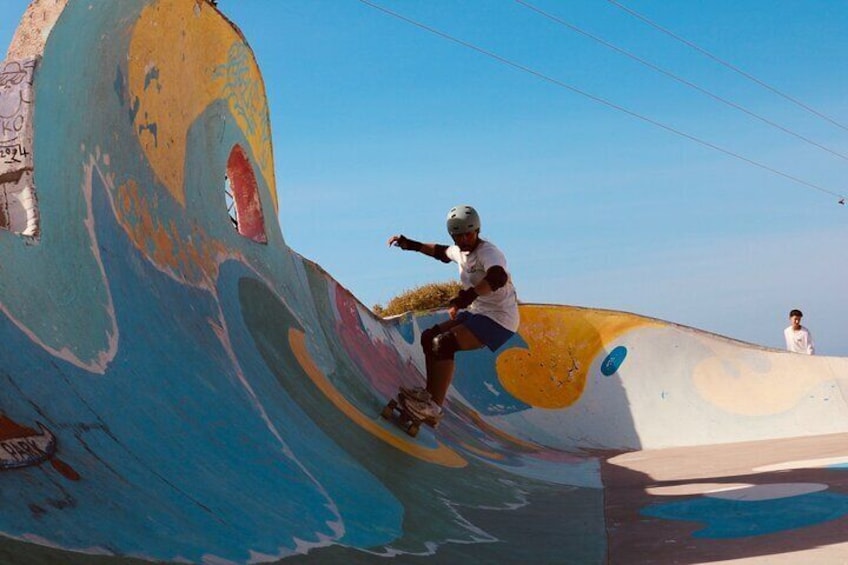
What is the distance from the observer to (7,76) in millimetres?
4414

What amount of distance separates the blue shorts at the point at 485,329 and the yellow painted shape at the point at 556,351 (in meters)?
6.21

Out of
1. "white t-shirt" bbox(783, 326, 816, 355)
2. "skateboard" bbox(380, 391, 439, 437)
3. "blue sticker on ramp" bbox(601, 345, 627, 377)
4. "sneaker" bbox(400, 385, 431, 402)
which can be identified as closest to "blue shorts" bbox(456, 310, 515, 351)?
"sneaker" bbox(400, 385, 431, 402)

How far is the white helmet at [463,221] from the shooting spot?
6.93 meters

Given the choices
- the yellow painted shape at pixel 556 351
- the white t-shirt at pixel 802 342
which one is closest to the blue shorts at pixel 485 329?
the yellow painted shape at pixel 556 351

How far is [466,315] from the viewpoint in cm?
726

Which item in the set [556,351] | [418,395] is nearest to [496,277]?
[418,395]

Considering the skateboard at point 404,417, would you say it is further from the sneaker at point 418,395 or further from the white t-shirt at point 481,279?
the white t-shirt at point 481,279

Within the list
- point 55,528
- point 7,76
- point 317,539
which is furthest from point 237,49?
point 55,528

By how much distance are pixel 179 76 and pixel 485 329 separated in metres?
2.85

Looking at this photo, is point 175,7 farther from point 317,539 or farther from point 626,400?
point 626,400

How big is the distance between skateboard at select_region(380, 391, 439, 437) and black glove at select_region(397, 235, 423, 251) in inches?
44.2

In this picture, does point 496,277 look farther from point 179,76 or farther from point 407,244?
point 179,76

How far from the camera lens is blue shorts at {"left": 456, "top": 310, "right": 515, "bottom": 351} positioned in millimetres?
7125

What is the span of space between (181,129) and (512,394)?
7775 millimetres
